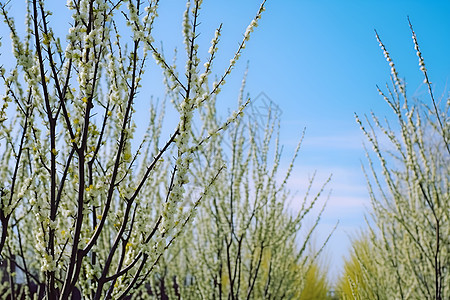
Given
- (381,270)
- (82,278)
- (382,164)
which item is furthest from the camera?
(381,270)

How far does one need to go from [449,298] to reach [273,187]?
5.96 ft

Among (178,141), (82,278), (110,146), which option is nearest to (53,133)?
(178,141)

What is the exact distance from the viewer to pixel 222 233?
412 cm

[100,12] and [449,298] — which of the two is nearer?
[100,12]

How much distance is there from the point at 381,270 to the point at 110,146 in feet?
8.92

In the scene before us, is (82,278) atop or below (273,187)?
below

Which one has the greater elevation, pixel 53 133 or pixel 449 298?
pixel 53 133

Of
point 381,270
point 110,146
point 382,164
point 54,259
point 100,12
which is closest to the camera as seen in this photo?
point 100,12

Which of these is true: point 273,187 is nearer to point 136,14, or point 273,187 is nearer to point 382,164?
point 382,164

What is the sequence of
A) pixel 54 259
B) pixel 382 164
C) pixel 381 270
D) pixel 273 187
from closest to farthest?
pixel 54 259, pixel 382 164, pixel 273 187, pixel 381 270

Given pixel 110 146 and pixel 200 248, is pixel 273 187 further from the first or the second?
pixel 110 146

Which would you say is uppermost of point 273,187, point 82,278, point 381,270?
point 273,187

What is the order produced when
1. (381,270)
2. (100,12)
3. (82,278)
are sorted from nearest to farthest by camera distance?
1. (100,12)
2. (82,278)
3. (381,270)

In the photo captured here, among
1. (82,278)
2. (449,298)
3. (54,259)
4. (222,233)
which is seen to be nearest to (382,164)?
(222,233)
